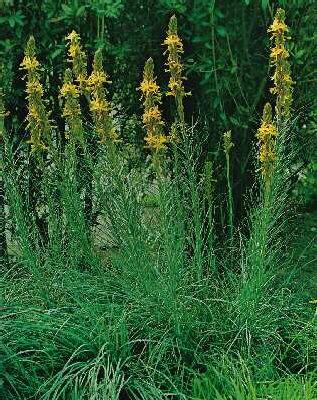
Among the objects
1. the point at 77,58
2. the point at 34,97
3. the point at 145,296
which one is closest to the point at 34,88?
the point at 34,97

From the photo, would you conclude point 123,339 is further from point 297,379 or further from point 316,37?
point 316,37

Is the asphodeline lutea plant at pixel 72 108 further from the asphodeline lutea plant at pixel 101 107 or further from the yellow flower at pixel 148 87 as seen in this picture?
the yellow flower at pixel 148 87

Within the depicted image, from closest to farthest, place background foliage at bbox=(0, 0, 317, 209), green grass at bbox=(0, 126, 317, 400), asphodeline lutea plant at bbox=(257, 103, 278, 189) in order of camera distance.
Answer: green grass at bbox=(0, 126, 317, 400)
asphodeline lutea plant at bbox=(257, 103, 278, 189)
background foliage at bbox=(0, 0, 317, 209)

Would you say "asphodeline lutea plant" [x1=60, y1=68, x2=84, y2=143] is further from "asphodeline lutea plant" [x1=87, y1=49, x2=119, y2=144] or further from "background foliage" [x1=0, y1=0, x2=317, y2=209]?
"background foliage" [x1=0, y1=0, x2=317, y2=209]

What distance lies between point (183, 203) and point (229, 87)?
2.77 feet

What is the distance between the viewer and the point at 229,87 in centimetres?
545

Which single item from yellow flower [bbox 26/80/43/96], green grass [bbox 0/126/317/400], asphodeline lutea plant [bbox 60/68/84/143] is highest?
yellow flower [bbox 26/80/43/96]

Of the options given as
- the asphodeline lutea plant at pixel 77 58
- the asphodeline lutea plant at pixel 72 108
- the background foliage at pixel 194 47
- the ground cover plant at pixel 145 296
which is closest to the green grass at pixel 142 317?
the ground cover plant at pixel 145 296

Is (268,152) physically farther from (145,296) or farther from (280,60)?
(145,296)

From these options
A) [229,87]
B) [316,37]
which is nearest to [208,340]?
[229,87]

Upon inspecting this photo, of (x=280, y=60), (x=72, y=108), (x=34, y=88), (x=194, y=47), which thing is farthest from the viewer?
(x=194, y=47)

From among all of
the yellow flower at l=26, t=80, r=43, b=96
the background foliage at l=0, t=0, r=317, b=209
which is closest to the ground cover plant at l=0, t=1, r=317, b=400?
the yellow flower at l=26, t=80, r=43, b=96

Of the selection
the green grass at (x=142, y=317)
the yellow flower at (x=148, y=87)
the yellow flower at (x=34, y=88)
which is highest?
the yellow flower at (x=148, y=87)

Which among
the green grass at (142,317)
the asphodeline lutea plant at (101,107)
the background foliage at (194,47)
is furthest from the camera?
the background foliage at (194,47)
